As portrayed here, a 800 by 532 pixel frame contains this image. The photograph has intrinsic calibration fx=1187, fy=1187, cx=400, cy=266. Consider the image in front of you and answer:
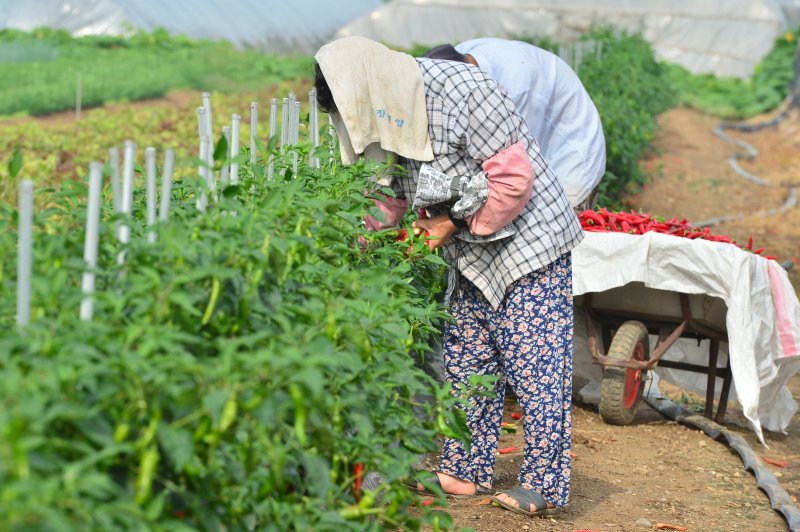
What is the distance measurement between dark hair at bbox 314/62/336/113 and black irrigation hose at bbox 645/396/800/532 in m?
2.24

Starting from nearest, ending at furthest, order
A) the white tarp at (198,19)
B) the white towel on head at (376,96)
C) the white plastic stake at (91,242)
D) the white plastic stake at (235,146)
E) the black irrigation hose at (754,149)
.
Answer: the white plastic stake at (91,242), the white plastic stake at (235,146), the white towel on head at (376,96), the black irrigation hose at (754,149), the white tarp at (198,19)

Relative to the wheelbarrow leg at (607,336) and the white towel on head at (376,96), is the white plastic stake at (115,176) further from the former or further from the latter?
the wheelbarrow leg at (607,336)

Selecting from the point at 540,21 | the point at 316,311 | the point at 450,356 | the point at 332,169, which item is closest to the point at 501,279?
the point at 450,356

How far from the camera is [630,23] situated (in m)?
27.2

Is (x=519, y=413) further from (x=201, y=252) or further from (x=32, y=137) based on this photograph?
(x=32, y=137)

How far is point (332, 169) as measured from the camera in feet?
12.8

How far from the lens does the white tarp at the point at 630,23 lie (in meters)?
26.5

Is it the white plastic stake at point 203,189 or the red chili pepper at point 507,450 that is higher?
the white plastic stake at point 203,189

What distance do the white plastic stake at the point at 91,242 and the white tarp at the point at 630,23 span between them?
2433 cm

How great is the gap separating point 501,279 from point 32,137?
776cm

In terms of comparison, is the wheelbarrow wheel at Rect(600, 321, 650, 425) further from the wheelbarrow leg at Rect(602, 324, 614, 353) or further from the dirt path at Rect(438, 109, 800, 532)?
the wheelbarrow leg at Rect(602, 324, 614, 353)

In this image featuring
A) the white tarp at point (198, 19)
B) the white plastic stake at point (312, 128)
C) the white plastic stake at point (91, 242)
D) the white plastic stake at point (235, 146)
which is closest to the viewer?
the white plastic stake at point (91, 242)

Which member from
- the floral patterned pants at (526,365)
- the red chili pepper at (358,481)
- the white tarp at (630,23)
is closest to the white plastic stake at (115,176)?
the red chili pepper at (358,481)

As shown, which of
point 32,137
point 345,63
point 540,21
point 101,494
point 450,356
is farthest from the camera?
point 540,21
